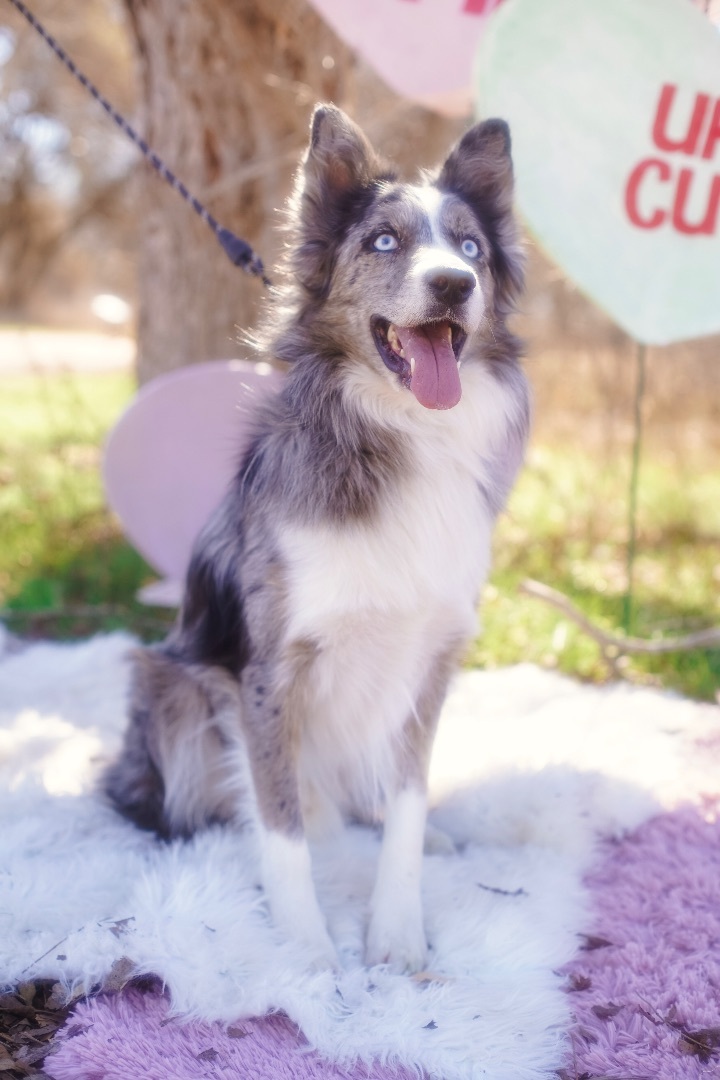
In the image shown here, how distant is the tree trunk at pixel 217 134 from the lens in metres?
4.05

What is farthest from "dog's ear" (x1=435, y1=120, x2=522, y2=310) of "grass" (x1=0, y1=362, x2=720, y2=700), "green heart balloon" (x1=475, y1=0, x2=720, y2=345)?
"grass" (x1=0, y1=362, x2=720, y2=700)

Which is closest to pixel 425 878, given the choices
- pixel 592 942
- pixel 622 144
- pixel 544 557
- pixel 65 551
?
pixel 592 942

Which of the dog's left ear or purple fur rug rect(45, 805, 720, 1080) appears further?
the dog's left ear

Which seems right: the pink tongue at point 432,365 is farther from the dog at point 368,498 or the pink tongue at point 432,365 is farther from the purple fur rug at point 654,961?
the purple fur rug at point 654,961

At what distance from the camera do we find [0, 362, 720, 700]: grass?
4.36m

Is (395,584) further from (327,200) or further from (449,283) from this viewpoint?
(327,200)

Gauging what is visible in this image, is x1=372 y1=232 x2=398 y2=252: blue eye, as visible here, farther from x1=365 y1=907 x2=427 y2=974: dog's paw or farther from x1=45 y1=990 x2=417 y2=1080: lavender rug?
x1=45 y1=990 x2=417 y2=1080: lavender rug

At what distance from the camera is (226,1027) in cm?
197

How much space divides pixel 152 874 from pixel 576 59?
2.97 m

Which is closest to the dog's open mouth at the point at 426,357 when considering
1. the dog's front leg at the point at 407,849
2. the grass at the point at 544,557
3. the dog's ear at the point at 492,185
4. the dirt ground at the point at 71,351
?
the dog's ear at the point at 492,185

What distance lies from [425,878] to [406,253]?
1.63 metres

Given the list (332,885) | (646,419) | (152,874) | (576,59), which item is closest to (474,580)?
(332,885)

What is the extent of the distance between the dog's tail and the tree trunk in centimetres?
199

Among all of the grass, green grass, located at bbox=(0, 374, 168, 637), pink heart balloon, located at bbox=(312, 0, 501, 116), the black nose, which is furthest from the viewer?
green grass, located at bbox=(0, 374, 168, 637)
